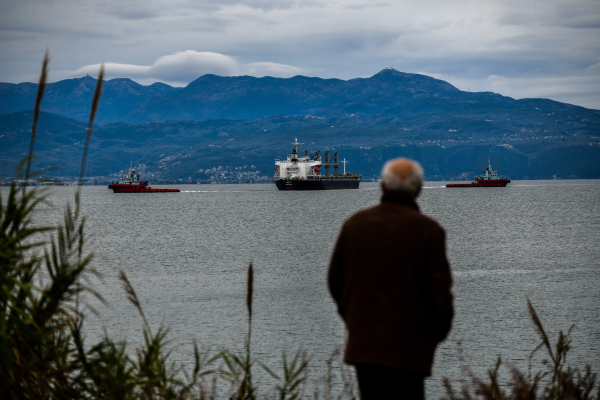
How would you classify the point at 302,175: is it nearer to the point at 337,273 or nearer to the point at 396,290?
the point at 337,273

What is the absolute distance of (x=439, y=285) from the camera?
2910mm

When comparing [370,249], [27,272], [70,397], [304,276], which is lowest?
[304,276]

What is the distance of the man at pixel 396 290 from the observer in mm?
2898

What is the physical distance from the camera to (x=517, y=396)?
4051 mm

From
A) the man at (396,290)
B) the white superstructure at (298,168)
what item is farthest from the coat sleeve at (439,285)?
the white superstructure at (298,168)

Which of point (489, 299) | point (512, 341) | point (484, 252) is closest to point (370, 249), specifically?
point (512, 341)

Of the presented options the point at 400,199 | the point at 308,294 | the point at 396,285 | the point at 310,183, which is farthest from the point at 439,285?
the point at 310,183

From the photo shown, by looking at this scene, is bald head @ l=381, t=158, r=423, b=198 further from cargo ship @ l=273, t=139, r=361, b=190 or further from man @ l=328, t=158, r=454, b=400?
cargo ship @ l=273, t=139, r=361, b=190

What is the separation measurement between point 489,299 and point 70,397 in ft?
62.8

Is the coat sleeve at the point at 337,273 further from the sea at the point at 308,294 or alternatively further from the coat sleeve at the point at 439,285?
the sea at the point at 308,294

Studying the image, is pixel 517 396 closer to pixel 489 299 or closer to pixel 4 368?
pixel 4 368

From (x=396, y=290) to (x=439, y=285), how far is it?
0.67ft

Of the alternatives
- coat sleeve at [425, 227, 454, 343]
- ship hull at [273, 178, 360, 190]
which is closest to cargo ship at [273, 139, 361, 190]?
ship hull at [273, 178, 360, 190]

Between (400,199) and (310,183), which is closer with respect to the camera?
(400,199)
